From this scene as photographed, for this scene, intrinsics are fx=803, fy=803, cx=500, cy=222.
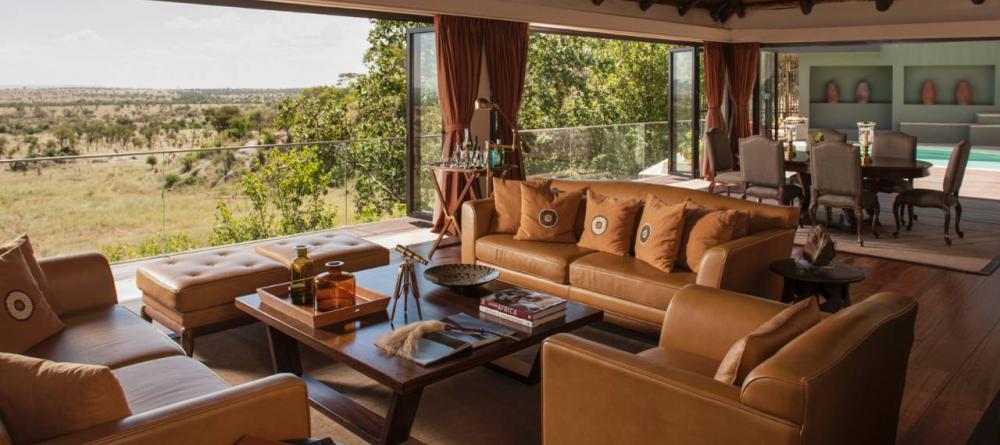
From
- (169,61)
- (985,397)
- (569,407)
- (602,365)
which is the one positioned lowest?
(985,397)

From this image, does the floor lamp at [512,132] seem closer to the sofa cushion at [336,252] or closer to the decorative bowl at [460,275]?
the sofa cushion at [336,252]

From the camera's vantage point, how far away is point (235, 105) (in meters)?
13.7

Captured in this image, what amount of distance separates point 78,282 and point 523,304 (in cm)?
202

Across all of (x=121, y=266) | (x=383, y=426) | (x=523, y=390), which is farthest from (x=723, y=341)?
(x=121, y=266)

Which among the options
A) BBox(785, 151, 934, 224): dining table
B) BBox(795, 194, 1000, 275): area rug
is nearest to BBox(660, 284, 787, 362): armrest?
BBox(795, 194, 1000, 275): area rug

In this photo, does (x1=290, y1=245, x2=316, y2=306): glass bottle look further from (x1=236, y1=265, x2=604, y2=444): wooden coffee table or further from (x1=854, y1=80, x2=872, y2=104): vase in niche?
(x1=854, y1=80, x2=872, y2=104): vase in niche

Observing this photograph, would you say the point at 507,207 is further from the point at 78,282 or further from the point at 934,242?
the point at 934,242

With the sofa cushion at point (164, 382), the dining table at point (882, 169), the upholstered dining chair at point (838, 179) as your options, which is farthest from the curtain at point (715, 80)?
the sofa cushion at point (164, 382)

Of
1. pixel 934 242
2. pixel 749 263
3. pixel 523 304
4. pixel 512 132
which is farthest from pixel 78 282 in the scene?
pixel 934 242

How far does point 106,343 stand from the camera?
316cm

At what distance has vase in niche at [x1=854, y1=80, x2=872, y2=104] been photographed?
60.7 ft

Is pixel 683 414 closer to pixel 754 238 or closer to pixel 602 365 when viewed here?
pixel 602 365

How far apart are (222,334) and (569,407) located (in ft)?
8.65

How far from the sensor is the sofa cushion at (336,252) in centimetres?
480
